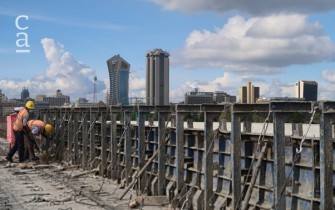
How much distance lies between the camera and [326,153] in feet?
35.1

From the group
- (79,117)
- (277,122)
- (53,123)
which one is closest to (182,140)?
(277,122)

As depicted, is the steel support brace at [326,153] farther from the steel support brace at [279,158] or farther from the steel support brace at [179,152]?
the steel support brace at [179,152]

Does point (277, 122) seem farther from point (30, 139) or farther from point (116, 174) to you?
point (30, 139)

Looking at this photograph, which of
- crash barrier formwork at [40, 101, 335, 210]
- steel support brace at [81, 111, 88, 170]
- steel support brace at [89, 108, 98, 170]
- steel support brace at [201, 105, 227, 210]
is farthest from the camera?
steel support brace at [81, 111, 88, 170]

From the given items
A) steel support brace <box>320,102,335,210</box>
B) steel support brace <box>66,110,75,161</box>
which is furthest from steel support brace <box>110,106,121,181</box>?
steel support brace <box>320,102,335,210</box>

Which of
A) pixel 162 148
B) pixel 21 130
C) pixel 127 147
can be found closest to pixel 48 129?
pixel 21 130

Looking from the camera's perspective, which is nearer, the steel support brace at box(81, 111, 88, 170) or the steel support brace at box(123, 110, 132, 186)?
the steel support brace at box(123, 110, 132, 186)

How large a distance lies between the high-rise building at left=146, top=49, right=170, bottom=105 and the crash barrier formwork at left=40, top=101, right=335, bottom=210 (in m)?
45.4

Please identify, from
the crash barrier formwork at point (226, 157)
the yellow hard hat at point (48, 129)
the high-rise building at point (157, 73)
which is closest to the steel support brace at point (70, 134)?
the yellow hard hat at point (48, 129)

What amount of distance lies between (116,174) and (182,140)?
7086mm

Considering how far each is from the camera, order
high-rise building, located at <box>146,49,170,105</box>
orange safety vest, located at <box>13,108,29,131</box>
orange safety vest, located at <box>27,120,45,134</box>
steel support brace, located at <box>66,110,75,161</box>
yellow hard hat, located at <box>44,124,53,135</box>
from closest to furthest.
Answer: orange safety vest, located at <box>13,108,29,131</box> → steel support brace, located at <box>66,110,75,161</box> → orange safety vest, located at <box>27,120,45,134</box> → yellow hard hat, located at <box>44,124,53,135</box> → high-rise building, located at <box>146,49,170,105</box>

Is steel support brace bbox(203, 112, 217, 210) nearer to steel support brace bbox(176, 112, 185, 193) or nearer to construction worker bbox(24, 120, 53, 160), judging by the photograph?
steel support brace bbox(176, 112, 185, 193)

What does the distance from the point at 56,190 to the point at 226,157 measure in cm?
872

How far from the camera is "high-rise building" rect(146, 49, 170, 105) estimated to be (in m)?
70.5
